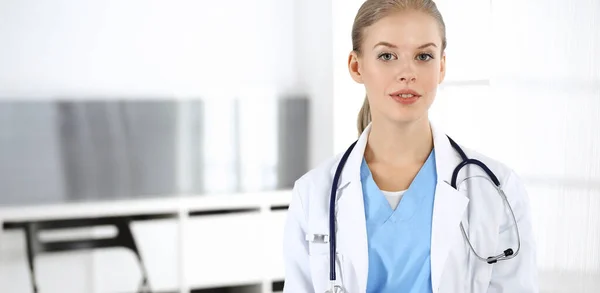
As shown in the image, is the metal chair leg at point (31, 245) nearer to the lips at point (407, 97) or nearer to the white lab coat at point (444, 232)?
the white lab coat at point (444, 232)

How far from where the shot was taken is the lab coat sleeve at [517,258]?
92 centimetres

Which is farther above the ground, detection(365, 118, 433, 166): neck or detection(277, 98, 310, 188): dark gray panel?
detection(365, 118, 433, 166): neck

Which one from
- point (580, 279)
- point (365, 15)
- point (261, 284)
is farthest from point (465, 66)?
point (261, 284)

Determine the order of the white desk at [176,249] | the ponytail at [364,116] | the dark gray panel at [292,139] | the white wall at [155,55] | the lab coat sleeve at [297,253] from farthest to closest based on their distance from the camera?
1. the dark gray panel at [292,139]
2. the white wall at [155,55]
3. the white desk at [176,249]
4. the ponytail at [364,116]
5. the lab coat sleeve at [297,253]

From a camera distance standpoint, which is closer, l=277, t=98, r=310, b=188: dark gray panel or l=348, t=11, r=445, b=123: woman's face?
l=348, t=11, r=445, b=123: woman's face

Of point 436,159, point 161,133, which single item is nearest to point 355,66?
point 436,159

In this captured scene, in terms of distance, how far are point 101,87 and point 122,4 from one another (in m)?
0.36

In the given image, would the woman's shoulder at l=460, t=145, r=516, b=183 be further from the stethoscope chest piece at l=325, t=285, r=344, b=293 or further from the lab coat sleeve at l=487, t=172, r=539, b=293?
the stethoscope chest piece at l=325, t=285, r=344, b=293

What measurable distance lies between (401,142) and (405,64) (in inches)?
4.7

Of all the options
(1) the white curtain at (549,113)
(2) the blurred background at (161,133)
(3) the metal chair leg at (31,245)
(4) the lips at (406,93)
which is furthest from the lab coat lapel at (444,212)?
(3) the metal chair leg at (31,245)

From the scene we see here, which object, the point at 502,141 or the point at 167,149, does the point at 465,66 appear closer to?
the point at 502,141

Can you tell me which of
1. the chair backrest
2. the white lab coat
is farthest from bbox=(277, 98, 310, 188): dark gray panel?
the white lab coat

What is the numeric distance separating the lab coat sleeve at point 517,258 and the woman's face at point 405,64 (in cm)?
17

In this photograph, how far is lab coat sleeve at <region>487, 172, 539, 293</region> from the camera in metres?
0.92
